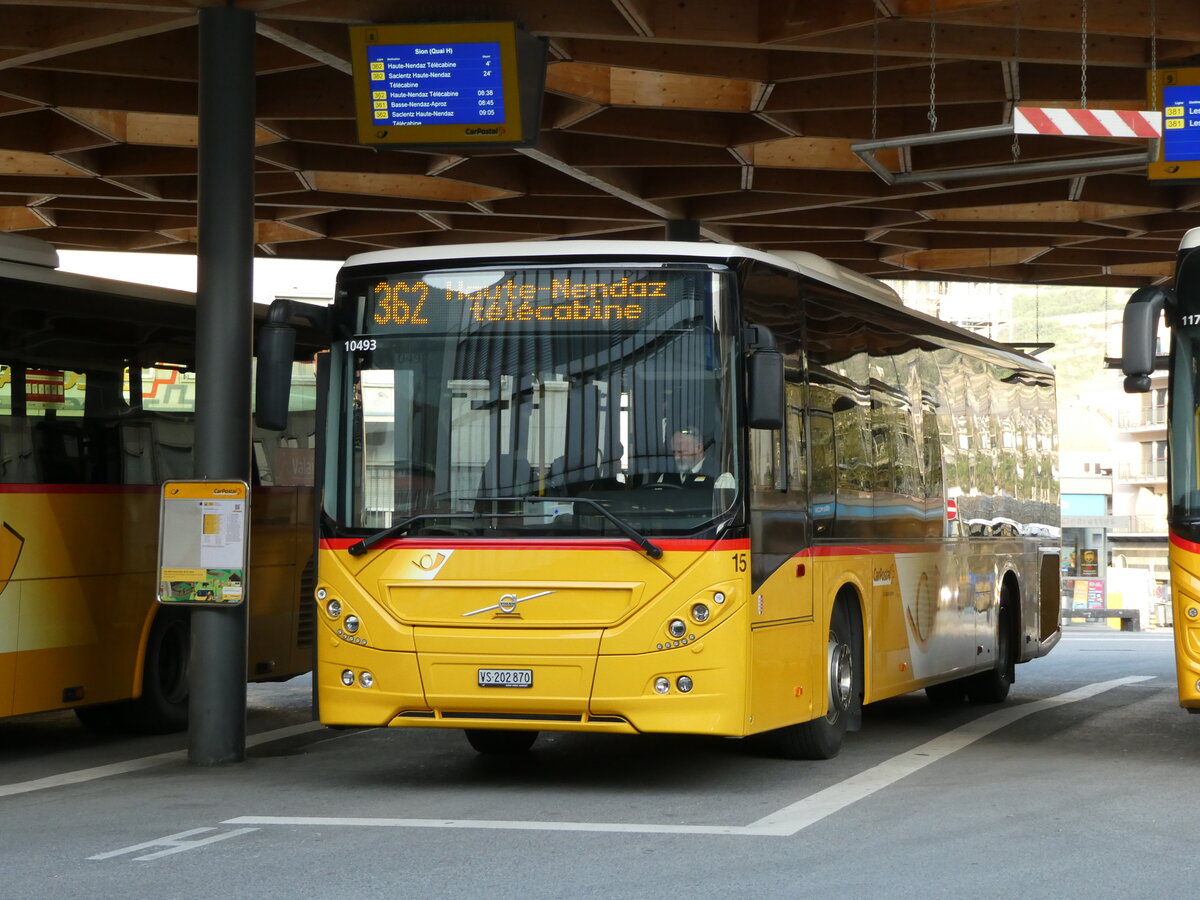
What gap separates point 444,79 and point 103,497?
3.96 metres

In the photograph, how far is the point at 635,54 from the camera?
Answer: 15031mm

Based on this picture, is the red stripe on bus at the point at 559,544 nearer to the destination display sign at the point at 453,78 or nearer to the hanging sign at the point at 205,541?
the hanging sign at the point at 205,541

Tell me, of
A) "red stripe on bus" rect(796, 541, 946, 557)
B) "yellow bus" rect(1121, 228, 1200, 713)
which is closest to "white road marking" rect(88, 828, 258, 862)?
"red stripe on bus" rect(796, 541, 946, 557)

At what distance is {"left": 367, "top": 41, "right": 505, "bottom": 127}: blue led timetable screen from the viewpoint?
13180mm

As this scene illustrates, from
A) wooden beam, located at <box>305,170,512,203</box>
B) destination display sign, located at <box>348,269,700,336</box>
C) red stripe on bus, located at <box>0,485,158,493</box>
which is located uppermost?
wooden beam, located at <box>305,170,512,203</box>

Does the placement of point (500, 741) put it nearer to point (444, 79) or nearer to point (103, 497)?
point (103, 497)

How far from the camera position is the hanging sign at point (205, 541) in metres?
12.0

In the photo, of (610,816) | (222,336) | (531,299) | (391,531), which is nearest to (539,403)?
(531,299)

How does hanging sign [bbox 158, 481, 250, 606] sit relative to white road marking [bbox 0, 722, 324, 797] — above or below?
above

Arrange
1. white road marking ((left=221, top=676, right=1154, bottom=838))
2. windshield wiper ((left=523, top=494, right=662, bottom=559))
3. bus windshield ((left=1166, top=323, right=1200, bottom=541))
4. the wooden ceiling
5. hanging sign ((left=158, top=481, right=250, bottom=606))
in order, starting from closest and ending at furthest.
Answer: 1. white road marking ((left=221, top=676, right=1154, bottom=838))
2. windshield wiper ((left=523, top=494, right=662, bottom=559))
3. bus windshield ((left=1166, top=323, right=1200, bottom=541))
4. hanging sign ((left=158, top=481, right=250, bottom=606))
5. the wooden ceiling

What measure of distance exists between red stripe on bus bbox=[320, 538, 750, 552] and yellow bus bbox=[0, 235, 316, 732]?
11.0 feet

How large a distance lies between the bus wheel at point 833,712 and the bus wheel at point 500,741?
5.89 ft

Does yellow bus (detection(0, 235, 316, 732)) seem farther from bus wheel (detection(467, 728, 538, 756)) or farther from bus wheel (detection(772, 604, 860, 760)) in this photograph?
bus wheel (detection(772, 604, 860, 760))

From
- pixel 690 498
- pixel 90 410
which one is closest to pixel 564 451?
pixel 690 498
